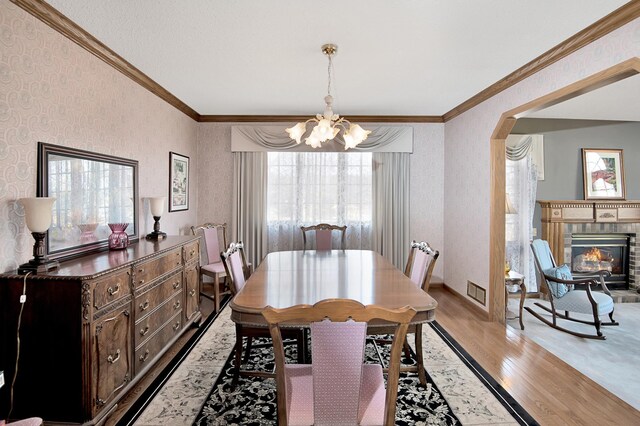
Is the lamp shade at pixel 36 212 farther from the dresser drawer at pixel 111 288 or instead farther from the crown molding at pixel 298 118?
the crown molding at pixel 298 118

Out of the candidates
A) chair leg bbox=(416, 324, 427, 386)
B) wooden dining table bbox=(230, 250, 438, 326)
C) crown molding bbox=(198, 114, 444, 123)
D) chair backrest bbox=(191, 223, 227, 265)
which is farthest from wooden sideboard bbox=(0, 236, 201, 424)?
crown molding bbox=(198, 114, 444, 123)

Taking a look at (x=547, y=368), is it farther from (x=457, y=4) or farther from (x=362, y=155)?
(x=362, y=155)

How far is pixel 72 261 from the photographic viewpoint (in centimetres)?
234

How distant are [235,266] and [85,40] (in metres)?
2.00

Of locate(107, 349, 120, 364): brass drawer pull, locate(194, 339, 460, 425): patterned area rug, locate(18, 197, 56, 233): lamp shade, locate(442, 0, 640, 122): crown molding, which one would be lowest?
locate(194, 339, 460, 425): patterned area rug

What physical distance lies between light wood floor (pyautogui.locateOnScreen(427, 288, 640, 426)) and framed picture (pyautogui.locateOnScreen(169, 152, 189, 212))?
344cm

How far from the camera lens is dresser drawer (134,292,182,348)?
97.0 inches

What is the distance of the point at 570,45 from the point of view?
2.61m

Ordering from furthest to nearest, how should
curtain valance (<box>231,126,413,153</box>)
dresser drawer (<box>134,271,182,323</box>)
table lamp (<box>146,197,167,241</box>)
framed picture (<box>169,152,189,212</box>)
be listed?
curtain valance (<box>231,126,413,153</box>), framed picture (<box>169,152,189,212</box>), table lamp (<box>146,197,167,241</box>), dresser drawer (<box>134,271,182,323</box>)

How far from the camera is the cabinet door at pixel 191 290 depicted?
3.38 meters

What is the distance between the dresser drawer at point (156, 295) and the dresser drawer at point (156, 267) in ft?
0.28

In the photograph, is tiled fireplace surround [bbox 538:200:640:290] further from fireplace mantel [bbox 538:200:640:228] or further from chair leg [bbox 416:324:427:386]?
chair leg [bbox 416:324:427:386]

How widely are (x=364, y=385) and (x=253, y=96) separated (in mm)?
3463

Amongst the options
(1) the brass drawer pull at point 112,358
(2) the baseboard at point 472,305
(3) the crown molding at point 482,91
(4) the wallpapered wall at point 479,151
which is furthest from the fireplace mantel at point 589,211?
(1) the brass drawer pull at point 112,358
